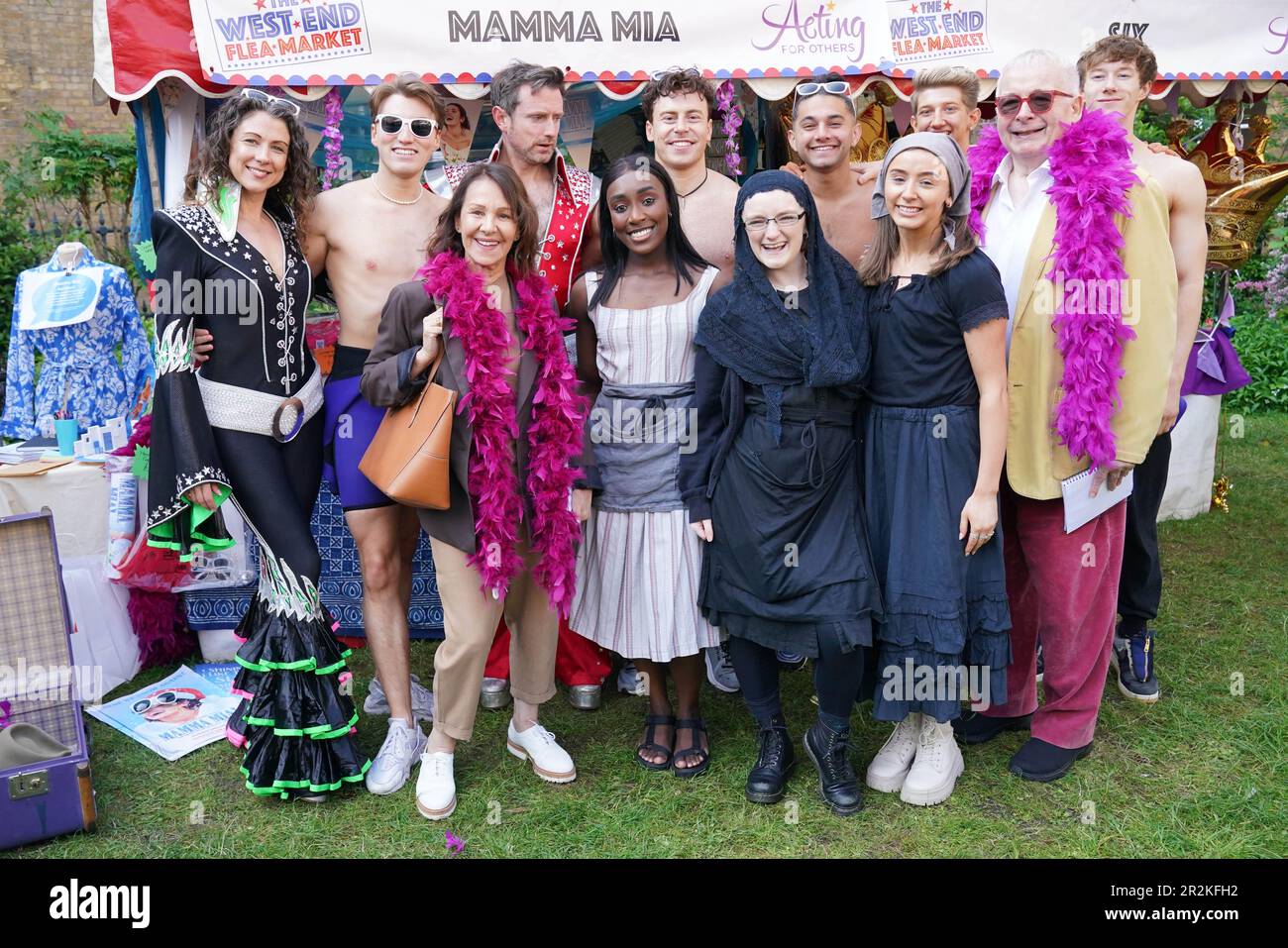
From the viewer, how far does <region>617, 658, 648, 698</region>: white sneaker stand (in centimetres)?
402

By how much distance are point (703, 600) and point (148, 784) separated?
1950 millimetres

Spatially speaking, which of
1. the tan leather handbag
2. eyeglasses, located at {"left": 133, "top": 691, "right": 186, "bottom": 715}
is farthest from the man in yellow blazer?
eyeglasses, located at {"left": 133, "top": 691, "right": 186, "bottom": 715}

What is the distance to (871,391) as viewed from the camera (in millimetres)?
2936

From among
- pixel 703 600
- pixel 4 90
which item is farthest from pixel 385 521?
pixel 4 90

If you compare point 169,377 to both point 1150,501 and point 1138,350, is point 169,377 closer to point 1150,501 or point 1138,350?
point 1138,350

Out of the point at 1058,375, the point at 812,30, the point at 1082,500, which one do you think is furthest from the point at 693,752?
the point at 812,30

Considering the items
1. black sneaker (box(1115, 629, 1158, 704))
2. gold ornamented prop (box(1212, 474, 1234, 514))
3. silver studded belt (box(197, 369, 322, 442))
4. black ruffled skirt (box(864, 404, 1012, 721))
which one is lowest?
black sneaker (box(1115, 629, 1158, 704))

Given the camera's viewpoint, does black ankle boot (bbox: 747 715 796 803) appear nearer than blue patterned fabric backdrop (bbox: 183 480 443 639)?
Yes

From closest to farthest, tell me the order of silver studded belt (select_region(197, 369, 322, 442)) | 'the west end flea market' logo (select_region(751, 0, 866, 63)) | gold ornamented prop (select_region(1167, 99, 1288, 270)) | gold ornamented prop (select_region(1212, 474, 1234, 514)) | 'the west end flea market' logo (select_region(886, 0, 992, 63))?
silver studded belt (select_region(197, 369, 322, 442))
'the west end flea market' logo (select_region(751, 0, 866, 63))
'the west end flea market' logo (select_region(886, 0, 992, 63))
gold ornamented prop (select_region(1167, 99, 1288, 270))
gold ornamented prop (select_region(1212, 474, 1234, 514))

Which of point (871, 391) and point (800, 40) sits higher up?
point (800, 40)

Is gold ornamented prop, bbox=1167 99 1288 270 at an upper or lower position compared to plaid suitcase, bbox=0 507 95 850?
upper

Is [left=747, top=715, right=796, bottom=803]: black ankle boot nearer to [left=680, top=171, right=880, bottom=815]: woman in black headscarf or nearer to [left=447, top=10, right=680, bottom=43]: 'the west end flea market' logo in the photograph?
[left=680, top=171, right=880, bottom=815]: woman in black headscarf

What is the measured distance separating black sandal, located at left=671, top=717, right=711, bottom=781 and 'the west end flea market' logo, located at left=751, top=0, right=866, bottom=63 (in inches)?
126

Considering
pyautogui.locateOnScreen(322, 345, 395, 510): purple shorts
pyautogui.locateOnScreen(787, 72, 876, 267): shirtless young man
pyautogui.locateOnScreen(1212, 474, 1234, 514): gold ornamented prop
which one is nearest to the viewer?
pyautogui.locateOnScreen(322, 345, 395, 510): purple shorts
